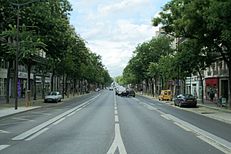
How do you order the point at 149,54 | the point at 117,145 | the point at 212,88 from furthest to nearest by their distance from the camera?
the point at 149,54 → the point at 212,88 → the point at 117,145

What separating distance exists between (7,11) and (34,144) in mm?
27107

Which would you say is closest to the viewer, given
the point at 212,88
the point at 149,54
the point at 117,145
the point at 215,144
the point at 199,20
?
the point at 117,145

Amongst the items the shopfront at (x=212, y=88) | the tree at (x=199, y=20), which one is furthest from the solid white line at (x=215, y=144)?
the shopfront at (x=212, y=88)

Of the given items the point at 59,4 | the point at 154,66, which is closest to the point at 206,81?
the point at 154,66

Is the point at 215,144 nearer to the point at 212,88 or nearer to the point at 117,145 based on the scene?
the point at 117,145

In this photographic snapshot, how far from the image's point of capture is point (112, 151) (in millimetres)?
11250

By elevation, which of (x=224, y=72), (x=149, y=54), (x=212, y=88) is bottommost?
(x=212, y=88)

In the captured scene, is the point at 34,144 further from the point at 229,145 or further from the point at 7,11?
the point at 7,11

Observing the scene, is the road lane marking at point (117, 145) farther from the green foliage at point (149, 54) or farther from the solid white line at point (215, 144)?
the green foliage at point (149, 54)

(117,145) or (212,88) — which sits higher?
(212,88)

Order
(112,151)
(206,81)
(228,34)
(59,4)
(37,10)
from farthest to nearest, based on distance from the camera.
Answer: (206,81) → (59,4) → (37,10) → (228,34) → (112,151)

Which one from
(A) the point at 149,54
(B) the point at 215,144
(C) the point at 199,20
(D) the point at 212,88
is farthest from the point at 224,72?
(B) the point at 215,144

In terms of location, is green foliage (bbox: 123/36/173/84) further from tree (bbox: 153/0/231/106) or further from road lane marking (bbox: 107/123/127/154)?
road lane marking (bbox: 107/123/127/154)

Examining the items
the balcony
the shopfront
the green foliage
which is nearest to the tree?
the balcony
